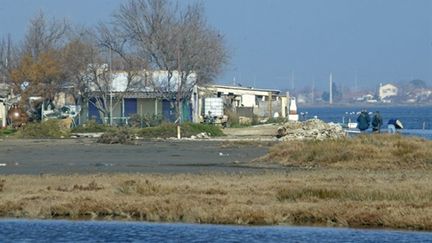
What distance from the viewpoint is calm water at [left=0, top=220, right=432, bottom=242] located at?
2158cm

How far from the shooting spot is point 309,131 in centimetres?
6081

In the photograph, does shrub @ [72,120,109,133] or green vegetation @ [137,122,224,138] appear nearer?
green vegetation @ [137,122,224,138]

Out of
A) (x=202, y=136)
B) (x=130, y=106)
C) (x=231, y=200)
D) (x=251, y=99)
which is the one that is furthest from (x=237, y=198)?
(x=251, y=99)

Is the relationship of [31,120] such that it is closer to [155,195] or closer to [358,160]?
[358,160]

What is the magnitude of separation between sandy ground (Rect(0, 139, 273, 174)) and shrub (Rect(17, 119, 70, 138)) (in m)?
3.90

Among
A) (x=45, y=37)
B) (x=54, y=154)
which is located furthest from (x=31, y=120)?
(x=54, y=154)

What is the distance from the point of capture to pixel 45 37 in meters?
93.3

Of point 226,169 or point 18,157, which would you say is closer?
point 226,169

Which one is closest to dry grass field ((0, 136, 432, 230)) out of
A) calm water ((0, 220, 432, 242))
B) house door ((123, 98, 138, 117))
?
calm water ((0, 220, 432, 242))

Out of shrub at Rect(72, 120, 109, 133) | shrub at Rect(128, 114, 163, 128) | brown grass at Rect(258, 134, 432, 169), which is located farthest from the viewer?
shrub at Rect(128, 114, 163, 128)

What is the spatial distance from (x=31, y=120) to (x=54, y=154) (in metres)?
31.3

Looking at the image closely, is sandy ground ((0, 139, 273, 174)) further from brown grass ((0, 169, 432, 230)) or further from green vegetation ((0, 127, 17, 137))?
brown grass ((0, 169, 432, 230))

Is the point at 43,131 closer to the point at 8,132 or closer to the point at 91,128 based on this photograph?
the point at 8,132

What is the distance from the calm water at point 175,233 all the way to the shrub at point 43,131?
43370 millimetres
